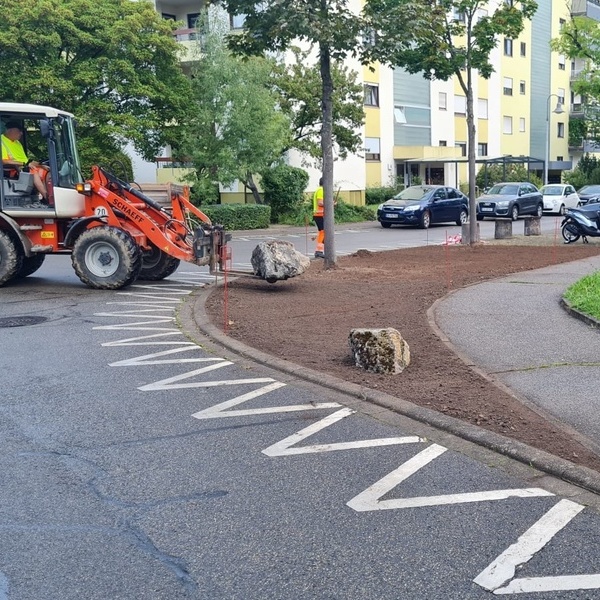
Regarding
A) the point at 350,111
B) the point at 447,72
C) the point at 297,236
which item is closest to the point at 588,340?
the point at 447,72

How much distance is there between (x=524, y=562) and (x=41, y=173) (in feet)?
39.4

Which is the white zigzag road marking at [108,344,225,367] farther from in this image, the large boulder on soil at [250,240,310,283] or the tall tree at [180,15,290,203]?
the tall tree at [180,15,290,203]

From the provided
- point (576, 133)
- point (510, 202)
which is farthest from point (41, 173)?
point (576, 133)

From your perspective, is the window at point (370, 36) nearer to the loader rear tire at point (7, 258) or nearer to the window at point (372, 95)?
the loader rear tire at point (7, 258)

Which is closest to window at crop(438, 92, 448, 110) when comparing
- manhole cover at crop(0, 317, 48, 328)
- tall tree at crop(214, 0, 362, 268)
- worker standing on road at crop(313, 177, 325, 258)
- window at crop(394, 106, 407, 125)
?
window at crop(394, 106, 407, 125)

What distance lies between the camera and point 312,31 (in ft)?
46.5

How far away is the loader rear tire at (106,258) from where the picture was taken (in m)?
13.5

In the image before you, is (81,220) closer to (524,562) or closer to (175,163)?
(524,562)

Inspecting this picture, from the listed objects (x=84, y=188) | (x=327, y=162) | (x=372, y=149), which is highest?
(x=372, y=149)

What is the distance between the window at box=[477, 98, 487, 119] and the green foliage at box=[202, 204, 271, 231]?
29.4 metres

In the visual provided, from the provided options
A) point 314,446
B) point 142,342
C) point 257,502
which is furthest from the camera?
point 142,342

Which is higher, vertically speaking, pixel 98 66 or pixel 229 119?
pixel 98 66

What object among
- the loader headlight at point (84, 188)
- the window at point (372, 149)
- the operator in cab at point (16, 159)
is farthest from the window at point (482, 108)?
the loader headlight at point (84, 188)

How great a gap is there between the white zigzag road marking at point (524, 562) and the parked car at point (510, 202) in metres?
32.8
